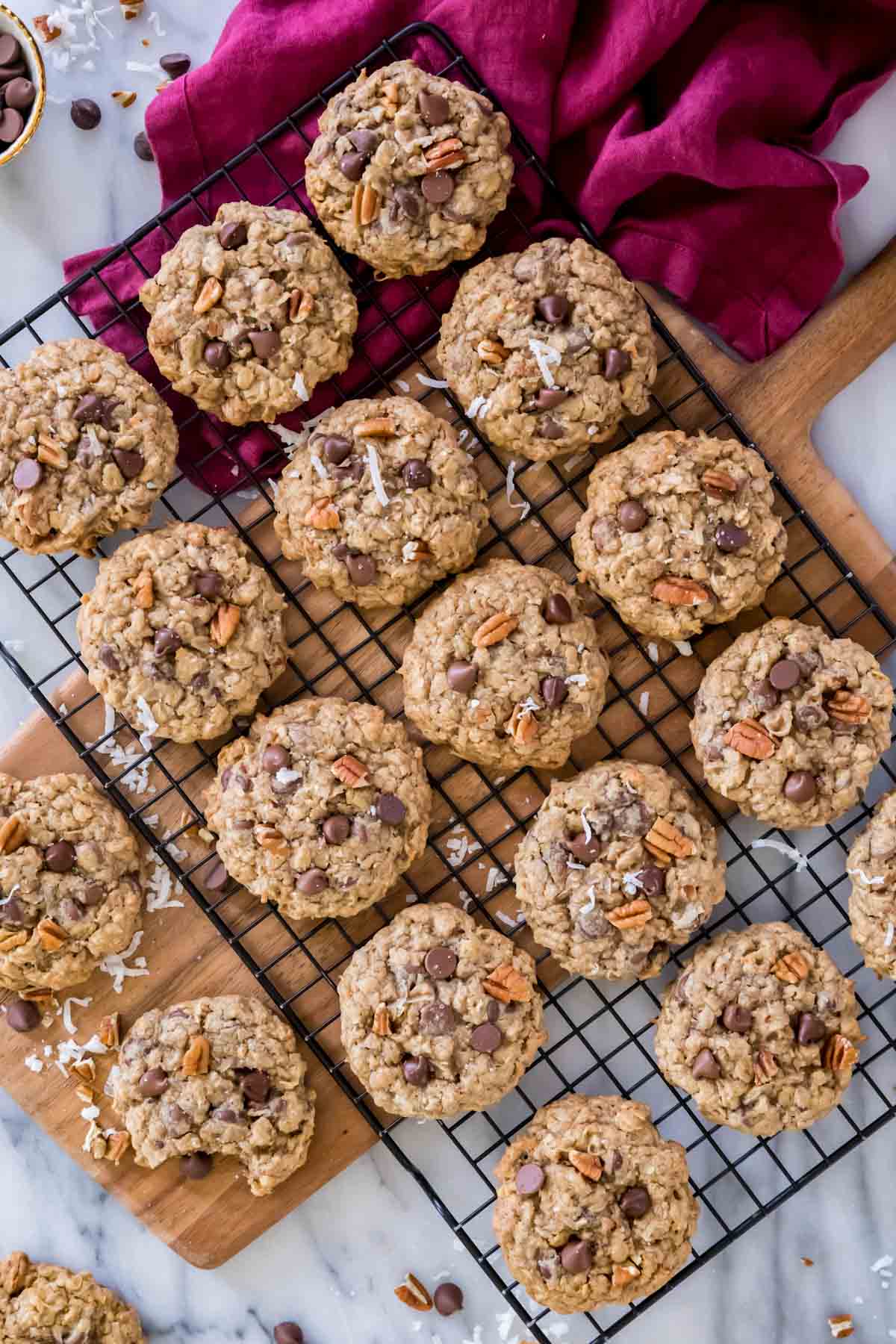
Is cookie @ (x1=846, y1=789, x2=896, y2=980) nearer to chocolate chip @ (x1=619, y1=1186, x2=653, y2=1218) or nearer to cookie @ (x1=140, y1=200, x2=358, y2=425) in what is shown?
chocolate chip @ (x1=619, y1=1186, x2=653, y2=1218)

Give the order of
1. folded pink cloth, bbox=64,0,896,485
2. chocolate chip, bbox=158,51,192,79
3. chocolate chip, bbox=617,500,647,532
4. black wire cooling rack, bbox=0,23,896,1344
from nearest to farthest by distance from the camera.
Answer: chocolate chip, bbox=617,500,647,532 < folded pink cloth, bbox=64,0,896,485 < black wire cooling rack, bbox=0,23,896,1344 < chocolate chip, bbox=158,51,192,79

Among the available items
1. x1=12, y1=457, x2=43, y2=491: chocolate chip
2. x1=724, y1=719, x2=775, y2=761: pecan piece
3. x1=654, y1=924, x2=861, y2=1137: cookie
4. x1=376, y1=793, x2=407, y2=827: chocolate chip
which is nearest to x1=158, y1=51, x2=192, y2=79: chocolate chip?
x1=12, y1=457, x2=43, y2=491: chocolate chip

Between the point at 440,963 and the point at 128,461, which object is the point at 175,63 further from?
the point at 440,963

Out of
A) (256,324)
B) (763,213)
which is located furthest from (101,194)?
(763,213)

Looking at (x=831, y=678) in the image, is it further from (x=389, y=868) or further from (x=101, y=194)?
(x=101, y=194)

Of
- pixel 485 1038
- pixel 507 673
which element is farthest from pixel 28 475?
pixel 485 1038

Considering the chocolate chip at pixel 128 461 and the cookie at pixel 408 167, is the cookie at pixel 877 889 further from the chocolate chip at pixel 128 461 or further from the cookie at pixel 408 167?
the chocolate chip at pixel 128 461

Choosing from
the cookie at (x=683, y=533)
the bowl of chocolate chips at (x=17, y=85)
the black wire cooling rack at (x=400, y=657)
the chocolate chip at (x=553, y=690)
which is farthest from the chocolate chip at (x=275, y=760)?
the bowl of chocolate chips at (x=17, y=85)
